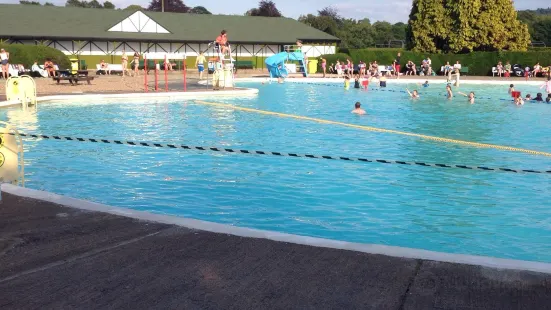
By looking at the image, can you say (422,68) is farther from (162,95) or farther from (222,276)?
(222,276)

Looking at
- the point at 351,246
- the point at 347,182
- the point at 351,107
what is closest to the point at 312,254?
the point at 351,246

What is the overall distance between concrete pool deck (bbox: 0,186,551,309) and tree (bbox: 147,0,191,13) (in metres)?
100

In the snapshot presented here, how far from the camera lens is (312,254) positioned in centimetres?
530

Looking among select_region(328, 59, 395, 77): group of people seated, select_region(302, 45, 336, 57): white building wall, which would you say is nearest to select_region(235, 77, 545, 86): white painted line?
select_region(328, 59, 395, 77): group of people seated

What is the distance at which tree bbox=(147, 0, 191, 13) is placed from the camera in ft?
336

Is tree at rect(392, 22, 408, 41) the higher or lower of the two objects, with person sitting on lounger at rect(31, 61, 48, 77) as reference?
higher

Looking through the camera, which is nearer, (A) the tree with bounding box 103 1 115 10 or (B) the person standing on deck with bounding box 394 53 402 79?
(B) the person standing on deck with bounding box 394 53 402 79

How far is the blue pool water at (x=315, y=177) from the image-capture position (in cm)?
954

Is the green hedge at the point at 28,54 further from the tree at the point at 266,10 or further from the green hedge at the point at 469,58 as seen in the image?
the tree at the point at 266,10

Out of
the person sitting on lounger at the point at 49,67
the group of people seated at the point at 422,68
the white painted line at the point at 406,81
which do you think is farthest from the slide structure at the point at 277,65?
the person sitting on lounger at the point at 49,67

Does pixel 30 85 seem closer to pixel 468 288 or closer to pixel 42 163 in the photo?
pixel 42 163

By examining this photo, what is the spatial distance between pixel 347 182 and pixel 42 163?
6486mm

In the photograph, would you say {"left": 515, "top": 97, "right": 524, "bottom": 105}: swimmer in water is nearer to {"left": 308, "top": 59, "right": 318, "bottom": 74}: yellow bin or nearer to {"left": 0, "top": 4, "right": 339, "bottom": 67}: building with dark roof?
{"left": 308, "top": 59, "right": 318, "bottom": 74}: yellow bin

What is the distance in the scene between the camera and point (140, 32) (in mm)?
55312
